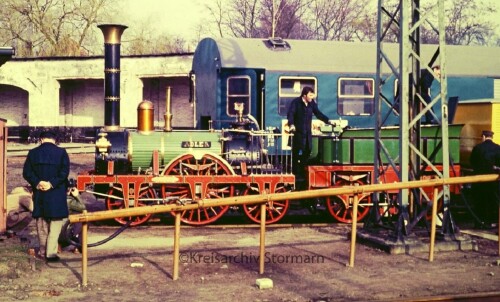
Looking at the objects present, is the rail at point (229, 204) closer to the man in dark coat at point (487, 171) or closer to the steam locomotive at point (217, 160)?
the man in dark coat at point (487, 171)

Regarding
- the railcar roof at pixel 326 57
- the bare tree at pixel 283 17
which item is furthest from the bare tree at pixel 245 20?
the railcar roof at pixel 326 57

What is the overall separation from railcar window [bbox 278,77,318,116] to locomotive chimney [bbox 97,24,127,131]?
422cm

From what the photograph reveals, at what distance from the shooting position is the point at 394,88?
58.6 feet

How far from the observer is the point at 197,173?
13.4 meters

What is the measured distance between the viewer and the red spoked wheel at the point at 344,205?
45.4ft

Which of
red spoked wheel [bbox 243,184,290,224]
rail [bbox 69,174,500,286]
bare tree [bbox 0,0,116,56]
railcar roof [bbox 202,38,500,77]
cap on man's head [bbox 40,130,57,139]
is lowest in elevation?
red spoked wheel [bbox 243,184,290,224]

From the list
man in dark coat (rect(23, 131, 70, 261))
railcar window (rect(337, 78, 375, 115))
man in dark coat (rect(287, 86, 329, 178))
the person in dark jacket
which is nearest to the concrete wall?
railcar window (rect(337, 78, 375, 115))

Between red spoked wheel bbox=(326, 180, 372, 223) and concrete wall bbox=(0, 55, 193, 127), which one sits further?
concrete wall bbox=(0, 55, 193, 127)

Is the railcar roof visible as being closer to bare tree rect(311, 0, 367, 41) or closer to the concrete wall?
the concrete wall

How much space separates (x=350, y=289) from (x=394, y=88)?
1052 centimetres

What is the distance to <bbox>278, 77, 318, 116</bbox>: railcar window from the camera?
671 inches

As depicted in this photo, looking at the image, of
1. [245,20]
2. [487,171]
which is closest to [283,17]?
[245,20]

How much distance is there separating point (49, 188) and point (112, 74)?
5.38 m

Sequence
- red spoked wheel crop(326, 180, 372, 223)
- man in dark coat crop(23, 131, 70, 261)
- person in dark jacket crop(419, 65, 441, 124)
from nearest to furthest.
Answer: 1. man in dark coat crop(23, 131, 70, 261)
2. person in dark jacket crop(419, 65, 441, 124)
3. red spoked wheel crop(326, 180, 372, 223)
